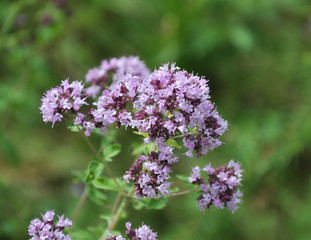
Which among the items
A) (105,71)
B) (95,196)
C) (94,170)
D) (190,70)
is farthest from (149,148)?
(190,70)

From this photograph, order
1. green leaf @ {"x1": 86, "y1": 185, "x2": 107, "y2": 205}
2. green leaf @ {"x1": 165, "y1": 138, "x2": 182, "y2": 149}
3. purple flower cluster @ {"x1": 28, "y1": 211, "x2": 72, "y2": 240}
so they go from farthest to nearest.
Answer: green leaf @ {"x1": 86, "y1": 185, "x2": 107, "y2": 205} → green leaf @ {"x1": 165, "y1": 138, "x2": 182, "y2": 149} → purple flower cluster @ {"x1": 28, "y1": 211, "x2": 72, "y2": 240}

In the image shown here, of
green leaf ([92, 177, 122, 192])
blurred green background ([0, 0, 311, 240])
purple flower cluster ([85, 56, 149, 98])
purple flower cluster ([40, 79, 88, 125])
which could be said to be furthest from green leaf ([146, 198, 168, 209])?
blurred green background ([0, 0, 311, 240])

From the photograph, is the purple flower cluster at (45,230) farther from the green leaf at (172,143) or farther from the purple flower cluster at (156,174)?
the green leaf at (172,143)

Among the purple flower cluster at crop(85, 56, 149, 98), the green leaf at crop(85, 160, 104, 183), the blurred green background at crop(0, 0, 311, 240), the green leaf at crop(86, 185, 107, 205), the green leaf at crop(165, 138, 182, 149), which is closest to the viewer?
the green leaf at crop(165, 138, 182, 149)

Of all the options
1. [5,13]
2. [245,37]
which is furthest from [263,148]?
[5,13]

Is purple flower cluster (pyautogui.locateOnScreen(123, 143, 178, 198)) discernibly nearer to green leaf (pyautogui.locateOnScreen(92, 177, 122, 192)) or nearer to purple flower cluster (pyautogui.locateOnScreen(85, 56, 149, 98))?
green leaf (pyautogui.locateOnScreen(92, 177, 122, 192))

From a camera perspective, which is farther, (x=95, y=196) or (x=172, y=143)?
(x=95, y=196)

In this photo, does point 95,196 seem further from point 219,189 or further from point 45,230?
point 219,189
